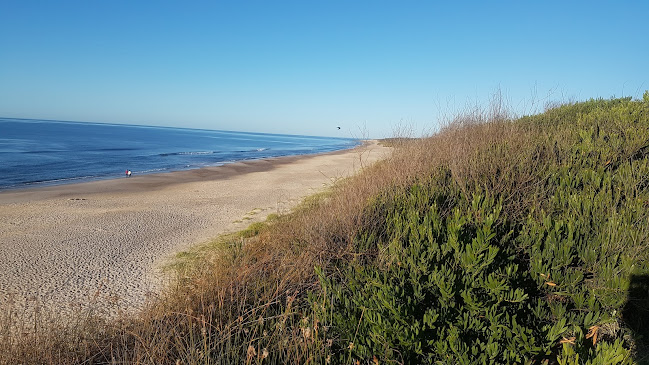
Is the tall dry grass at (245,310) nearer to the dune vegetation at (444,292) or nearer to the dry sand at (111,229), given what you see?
the dune vegetation at (444,292)

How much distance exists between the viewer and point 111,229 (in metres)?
9.92

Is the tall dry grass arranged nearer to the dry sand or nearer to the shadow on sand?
the dry sand

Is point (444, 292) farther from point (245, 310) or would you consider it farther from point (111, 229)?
point (111, 229)

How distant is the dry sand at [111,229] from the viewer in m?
6.26

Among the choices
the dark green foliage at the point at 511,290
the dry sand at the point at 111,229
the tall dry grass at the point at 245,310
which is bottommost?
the dry sand at the point at 111,229

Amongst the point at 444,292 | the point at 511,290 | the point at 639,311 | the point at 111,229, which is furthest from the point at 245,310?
the point at 111,229

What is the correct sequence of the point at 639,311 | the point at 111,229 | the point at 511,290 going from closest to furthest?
1. the point at 511,290
2. the point at 639,311
3. the point at 111,229

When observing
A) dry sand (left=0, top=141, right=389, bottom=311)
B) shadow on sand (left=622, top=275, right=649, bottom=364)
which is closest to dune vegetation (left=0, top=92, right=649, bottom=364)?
shadow on sand (left=622, top=275, right=649, bottom=364)

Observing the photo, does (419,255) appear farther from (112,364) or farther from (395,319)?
(112,364)

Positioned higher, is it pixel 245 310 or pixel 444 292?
pixel 444 292

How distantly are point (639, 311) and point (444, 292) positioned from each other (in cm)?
190

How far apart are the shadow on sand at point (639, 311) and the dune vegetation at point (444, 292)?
0.04 feet

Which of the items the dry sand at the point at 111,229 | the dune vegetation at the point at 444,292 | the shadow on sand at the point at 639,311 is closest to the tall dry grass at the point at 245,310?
the dune vegetation at the point at 444,292

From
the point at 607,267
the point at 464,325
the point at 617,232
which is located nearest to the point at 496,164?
the point at 617,232
